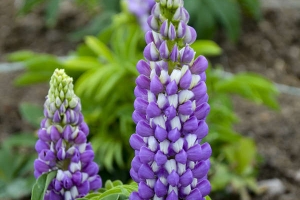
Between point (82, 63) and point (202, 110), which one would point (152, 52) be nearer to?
point (202, 110)

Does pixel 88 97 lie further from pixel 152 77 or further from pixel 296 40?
pixel 296 40

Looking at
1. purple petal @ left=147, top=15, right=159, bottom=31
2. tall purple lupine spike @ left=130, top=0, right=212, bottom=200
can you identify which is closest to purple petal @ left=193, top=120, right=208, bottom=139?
tall purple lupine spike @ left=130, top=0, right=212, bottom=200

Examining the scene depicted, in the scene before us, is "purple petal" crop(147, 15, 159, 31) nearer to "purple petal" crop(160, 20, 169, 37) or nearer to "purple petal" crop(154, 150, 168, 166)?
"purple petal" crop(160, 20, 169, 37)

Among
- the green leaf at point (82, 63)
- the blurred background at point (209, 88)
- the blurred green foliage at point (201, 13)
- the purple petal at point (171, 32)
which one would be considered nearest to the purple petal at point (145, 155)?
the purple petal at point (171, 32)

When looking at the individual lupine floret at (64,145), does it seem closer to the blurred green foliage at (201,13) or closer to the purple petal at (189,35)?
the purple petal at (189,35)

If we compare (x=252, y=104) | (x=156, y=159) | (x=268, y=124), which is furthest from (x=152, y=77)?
(x=252, y=104)

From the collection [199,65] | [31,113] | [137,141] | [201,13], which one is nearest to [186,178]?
[137,141]
